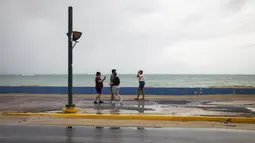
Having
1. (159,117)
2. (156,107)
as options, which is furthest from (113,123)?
(156,107)

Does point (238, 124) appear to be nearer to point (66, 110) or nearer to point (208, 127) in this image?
point (208, 127)

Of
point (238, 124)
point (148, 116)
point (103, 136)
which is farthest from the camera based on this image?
point (148, 116)

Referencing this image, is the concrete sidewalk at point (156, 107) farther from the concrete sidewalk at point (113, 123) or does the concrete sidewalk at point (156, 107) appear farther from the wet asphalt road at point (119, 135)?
the wet asphalt road at point (119, 135)

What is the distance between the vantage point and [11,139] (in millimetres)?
6762

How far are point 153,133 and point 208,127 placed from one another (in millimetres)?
2003

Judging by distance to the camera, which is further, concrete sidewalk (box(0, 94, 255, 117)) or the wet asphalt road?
concrete sidewalk (box(0, 94, 255, 117))

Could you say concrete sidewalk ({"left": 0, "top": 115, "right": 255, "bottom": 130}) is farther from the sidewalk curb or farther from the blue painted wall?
the blue painted wall

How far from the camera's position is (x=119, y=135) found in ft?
23.4

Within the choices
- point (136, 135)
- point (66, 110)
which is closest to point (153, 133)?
point (136, 135)

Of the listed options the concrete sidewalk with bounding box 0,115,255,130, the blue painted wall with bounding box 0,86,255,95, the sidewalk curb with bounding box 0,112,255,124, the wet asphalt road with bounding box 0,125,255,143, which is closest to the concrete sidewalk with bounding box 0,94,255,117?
the sidewalk curb with bounding box 0,112,255,124

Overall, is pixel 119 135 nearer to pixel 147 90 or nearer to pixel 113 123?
pixel 113 123

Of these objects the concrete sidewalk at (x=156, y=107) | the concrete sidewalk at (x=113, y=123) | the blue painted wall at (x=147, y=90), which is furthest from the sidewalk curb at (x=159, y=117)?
the blue painted wall at (x=147, y=90)

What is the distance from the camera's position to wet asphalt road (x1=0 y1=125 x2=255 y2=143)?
6.60 metres

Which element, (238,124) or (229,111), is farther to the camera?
(229,111)
